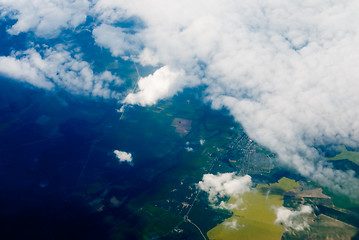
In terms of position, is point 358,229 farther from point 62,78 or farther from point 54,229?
point 62,78

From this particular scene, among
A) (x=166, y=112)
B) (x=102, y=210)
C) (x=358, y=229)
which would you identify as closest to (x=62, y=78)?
(x=166, y=112)

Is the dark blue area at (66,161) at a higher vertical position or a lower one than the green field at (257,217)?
higher

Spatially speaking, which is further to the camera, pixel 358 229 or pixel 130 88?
pixel 130 88

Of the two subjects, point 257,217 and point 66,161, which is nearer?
point 257,217

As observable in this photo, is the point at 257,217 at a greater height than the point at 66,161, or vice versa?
the point at 66,161

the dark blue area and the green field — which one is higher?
the dark blue area

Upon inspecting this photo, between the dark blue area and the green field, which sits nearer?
the dark blue area

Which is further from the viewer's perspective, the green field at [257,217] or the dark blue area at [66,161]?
the green field at [257,217]

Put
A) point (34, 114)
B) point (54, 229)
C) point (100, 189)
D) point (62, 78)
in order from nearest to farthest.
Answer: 1. point (54, 229)
2. point (100, 189)
3. point (34, 114)
4. point (62, 78)
